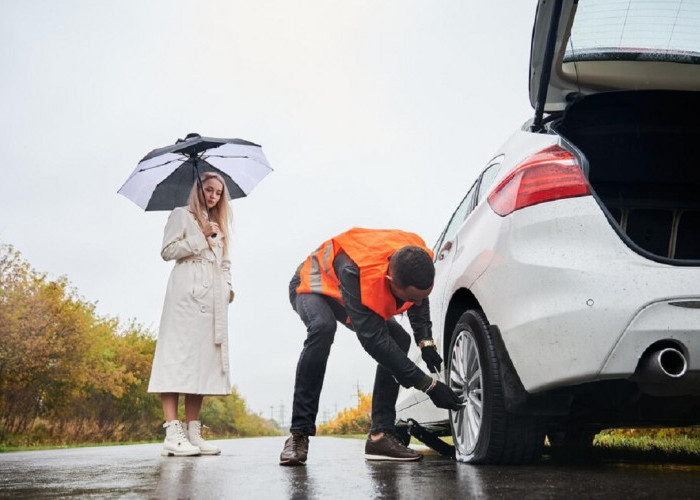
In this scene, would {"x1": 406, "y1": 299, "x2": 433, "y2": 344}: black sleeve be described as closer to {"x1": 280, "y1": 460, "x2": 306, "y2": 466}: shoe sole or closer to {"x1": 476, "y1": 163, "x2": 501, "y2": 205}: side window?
{"x1": 476, "y1": 163, "x2": 501, "y2": 205}: side window

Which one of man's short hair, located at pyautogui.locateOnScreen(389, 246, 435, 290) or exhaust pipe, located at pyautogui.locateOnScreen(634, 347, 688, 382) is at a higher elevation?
man's short hair, located at pyautogui.locateOnScreen(389, 246, 435, 290)

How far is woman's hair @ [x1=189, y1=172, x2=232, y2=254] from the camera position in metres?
6.03

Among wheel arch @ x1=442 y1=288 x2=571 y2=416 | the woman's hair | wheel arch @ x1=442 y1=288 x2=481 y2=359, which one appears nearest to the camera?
wheel arch @ x1=442 y1=288 x2=571 y2=416

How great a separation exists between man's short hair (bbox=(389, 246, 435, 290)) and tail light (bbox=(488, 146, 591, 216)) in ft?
1.84

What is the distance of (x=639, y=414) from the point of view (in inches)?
136

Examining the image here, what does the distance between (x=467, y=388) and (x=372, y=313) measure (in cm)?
63

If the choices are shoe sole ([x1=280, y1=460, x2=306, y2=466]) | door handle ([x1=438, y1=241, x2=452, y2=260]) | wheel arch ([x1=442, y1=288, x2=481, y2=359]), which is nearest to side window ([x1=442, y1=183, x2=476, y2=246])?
door handle ([x1=438, y1=241, x2=452, y2=260])

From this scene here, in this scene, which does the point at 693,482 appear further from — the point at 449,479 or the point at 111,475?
the point at 111,475

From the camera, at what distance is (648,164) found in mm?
4137

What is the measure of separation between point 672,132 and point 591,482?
77.5 inches

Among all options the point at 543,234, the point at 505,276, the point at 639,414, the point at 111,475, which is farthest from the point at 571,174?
the point at 111,475

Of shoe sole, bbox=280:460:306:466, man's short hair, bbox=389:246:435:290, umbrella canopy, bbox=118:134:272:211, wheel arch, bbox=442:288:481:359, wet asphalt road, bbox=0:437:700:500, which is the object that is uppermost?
umbrella canopy, bbox=118:134:272:211

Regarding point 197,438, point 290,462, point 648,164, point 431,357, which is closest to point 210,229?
point 197,438

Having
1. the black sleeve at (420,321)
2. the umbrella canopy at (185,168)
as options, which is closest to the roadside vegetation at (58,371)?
the umbrella canopy at (185,168)
